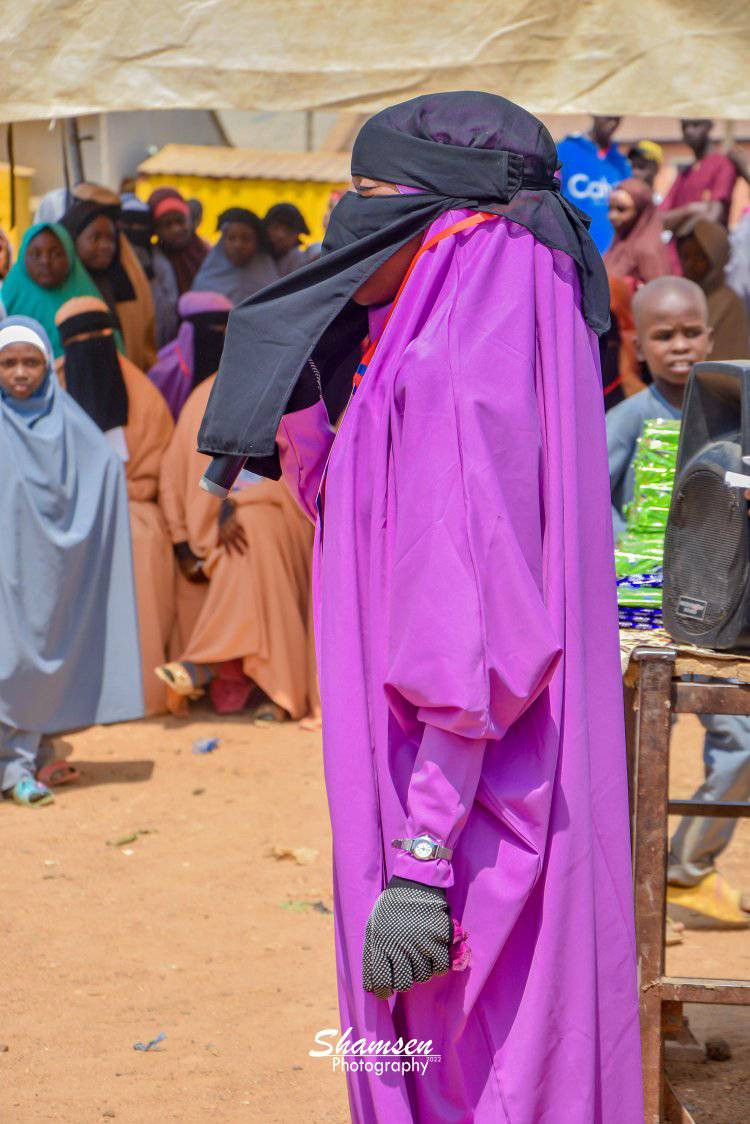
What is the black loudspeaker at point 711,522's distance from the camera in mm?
2555

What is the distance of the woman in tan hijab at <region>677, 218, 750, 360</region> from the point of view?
8344mm

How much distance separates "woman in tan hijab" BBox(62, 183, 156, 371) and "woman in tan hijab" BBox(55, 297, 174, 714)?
46 centimetres

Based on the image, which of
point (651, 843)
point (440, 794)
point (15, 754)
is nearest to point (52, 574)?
point (15, 754)

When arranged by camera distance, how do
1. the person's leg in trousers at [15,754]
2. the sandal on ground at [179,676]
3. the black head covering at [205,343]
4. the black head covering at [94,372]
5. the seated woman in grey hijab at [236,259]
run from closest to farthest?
the person's leg in trousers at [15,754], the sandal on ground at [179,676], the black head covering at [94,372], the black head covering at [205,343], the seated woman in grey hijab at [236,259]

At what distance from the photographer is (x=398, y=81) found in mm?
4355

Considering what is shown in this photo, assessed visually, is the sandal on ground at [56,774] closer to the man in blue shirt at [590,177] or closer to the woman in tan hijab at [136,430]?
the woman in tan hijab at [136,430]

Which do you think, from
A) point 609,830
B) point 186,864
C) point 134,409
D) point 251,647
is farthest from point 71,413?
point 609,830

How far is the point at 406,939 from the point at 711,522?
1246mm

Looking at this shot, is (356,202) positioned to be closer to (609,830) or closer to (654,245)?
(609,830)

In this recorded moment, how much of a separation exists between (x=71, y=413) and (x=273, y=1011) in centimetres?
345

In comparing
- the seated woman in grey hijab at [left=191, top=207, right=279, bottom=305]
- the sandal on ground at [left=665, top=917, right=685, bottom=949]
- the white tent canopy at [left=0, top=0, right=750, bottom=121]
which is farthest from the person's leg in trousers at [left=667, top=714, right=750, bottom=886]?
the seated woman in grey hijab at [left=191, top=207, right=279, bottom=305]

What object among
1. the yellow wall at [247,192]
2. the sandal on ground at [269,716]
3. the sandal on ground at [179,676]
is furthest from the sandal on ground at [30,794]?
the yellow wall at [247,192]

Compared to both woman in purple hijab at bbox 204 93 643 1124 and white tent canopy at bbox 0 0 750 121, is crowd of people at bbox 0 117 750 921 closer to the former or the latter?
white tent canopy at bbox 0 0 750 121

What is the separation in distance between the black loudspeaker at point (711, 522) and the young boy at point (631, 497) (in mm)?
1495
